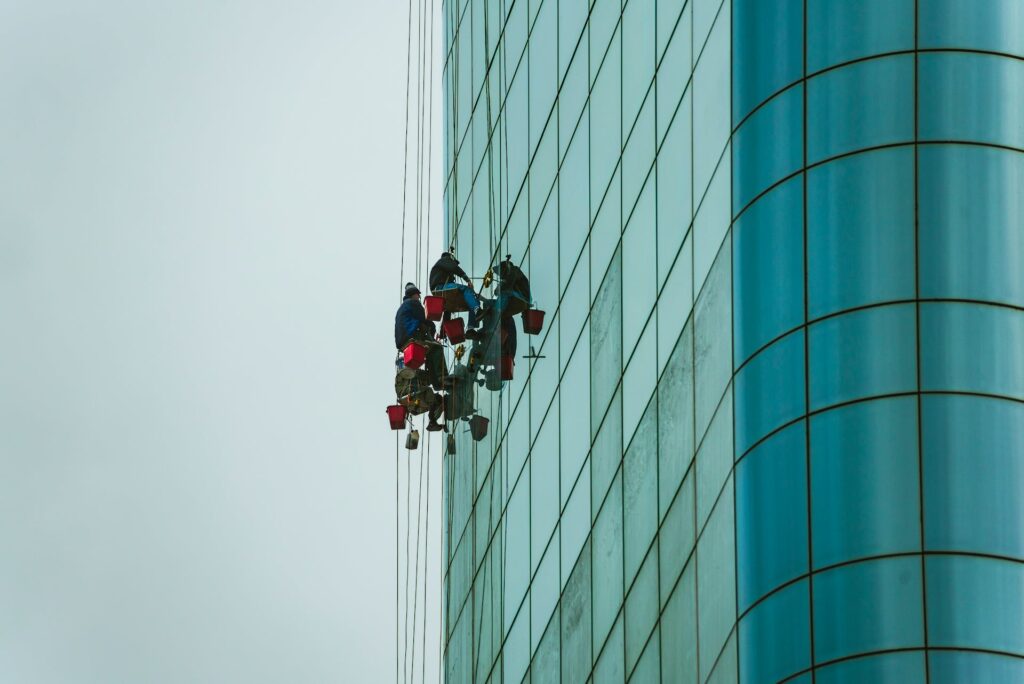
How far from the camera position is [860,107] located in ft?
105

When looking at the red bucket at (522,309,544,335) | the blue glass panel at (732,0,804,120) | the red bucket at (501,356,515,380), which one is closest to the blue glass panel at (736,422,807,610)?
Result: the blue glass panel at (732,0,804,120)

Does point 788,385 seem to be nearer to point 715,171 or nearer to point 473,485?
point 715,171

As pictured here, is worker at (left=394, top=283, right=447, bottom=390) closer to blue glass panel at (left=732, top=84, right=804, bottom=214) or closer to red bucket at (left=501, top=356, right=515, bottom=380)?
red bucket at (left=501, top=356, right=515, bottom=380)

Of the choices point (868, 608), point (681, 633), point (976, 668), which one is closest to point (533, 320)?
point (681, 633)

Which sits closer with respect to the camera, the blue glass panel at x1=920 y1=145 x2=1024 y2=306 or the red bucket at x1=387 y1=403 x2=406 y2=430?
the blue glass panel at x1=920 y1=145 x2=1024 y2=306

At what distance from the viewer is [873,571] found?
30.1m

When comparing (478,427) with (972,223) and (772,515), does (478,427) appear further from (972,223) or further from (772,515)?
(972,223)

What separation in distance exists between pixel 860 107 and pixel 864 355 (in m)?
3.17

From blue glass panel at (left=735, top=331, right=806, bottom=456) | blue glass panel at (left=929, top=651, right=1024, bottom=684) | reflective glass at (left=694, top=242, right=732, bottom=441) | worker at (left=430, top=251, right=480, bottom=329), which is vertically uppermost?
worker at (left=430, top=251, right=480, bottom=329)

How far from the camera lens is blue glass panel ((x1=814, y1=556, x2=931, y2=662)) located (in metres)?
29.7

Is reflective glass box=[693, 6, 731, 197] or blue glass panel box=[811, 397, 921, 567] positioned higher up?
reflective glass box=[693, 6, 731, 197]

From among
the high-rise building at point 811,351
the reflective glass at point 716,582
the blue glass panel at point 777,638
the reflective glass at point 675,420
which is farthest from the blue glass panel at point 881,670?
the reflective glass at point 675,420

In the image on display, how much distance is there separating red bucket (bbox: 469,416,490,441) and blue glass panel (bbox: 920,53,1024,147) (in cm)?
1755

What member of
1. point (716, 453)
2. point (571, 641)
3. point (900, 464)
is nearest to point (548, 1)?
point (571, 641)
